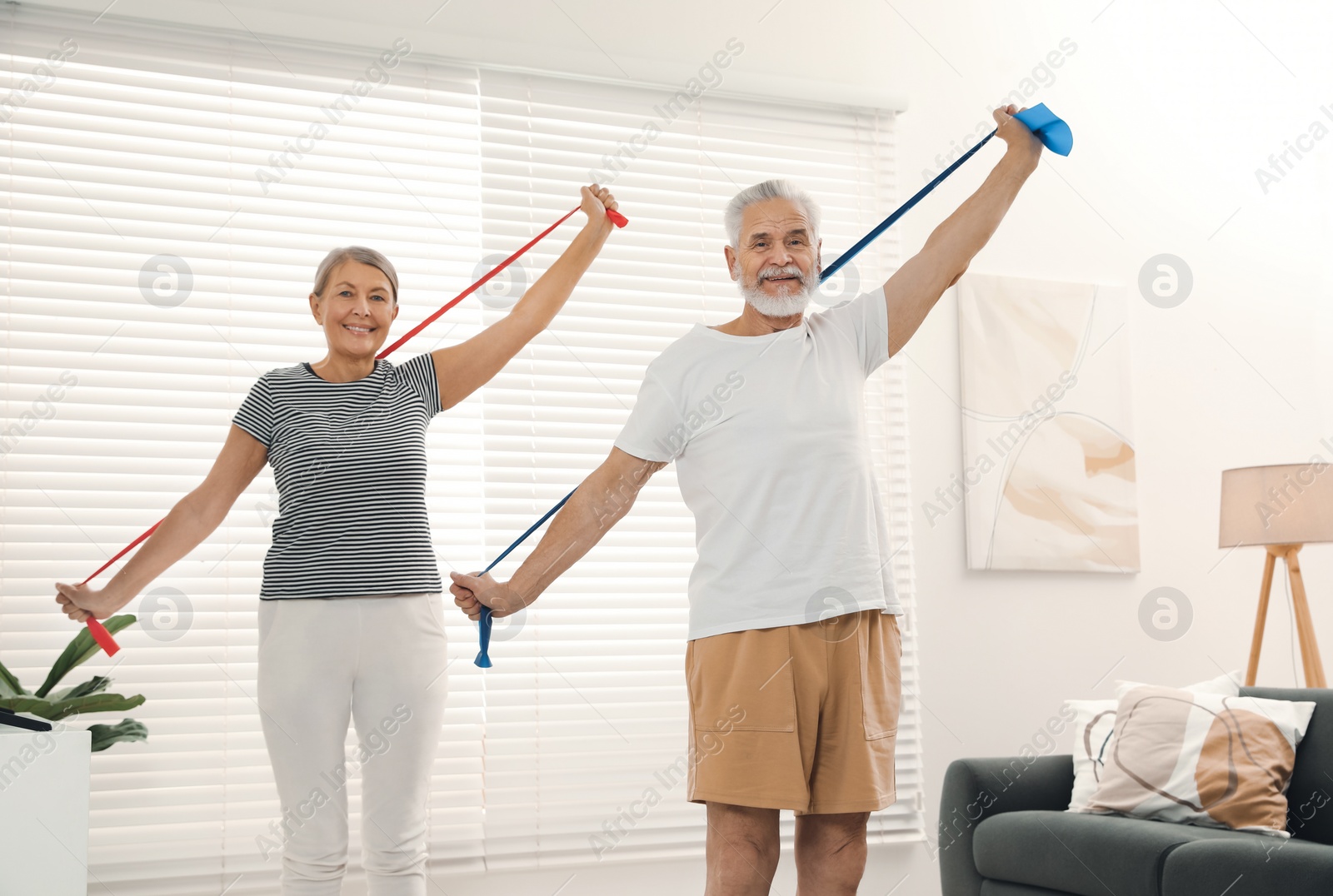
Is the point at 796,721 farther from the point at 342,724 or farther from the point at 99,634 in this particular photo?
the point at 99,634

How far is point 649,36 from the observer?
11.3ft

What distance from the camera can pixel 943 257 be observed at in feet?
6.10

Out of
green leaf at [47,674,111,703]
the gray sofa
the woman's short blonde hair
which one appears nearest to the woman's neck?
the woman's short blonde hair

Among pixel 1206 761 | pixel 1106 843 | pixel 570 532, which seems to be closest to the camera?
pixel 570 532

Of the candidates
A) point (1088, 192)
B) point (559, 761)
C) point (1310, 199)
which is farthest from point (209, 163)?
point (1310, 199)

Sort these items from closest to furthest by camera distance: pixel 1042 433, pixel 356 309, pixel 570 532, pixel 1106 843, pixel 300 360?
pixel 570 532 < pixel 356 309 < pixel 1106 843 < pixel 300 360 < pixel 1042 433

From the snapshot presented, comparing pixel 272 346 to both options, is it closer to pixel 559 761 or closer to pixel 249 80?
pixel 249 80

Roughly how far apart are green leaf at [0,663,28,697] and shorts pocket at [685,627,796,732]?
1.60 m

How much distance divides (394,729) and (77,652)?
943 mm

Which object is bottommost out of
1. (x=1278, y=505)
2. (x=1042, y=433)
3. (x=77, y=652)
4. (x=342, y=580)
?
(x=77, y=652)

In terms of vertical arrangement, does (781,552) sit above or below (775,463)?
below

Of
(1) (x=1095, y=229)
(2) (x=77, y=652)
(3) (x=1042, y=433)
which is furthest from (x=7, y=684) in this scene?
(1) (x=1095, y=229)

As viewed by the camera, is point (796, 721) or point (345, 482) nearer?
point (796, 721)

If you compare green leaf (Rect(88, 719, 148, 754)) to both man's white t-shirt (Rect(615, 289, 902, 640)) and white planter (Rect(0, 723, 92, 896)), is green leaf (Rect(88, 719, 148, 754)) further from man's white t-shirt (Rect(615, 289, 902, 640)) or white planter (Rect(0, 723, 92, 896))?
man's white t-shirt (Rect(615, 289, 902, 640))
